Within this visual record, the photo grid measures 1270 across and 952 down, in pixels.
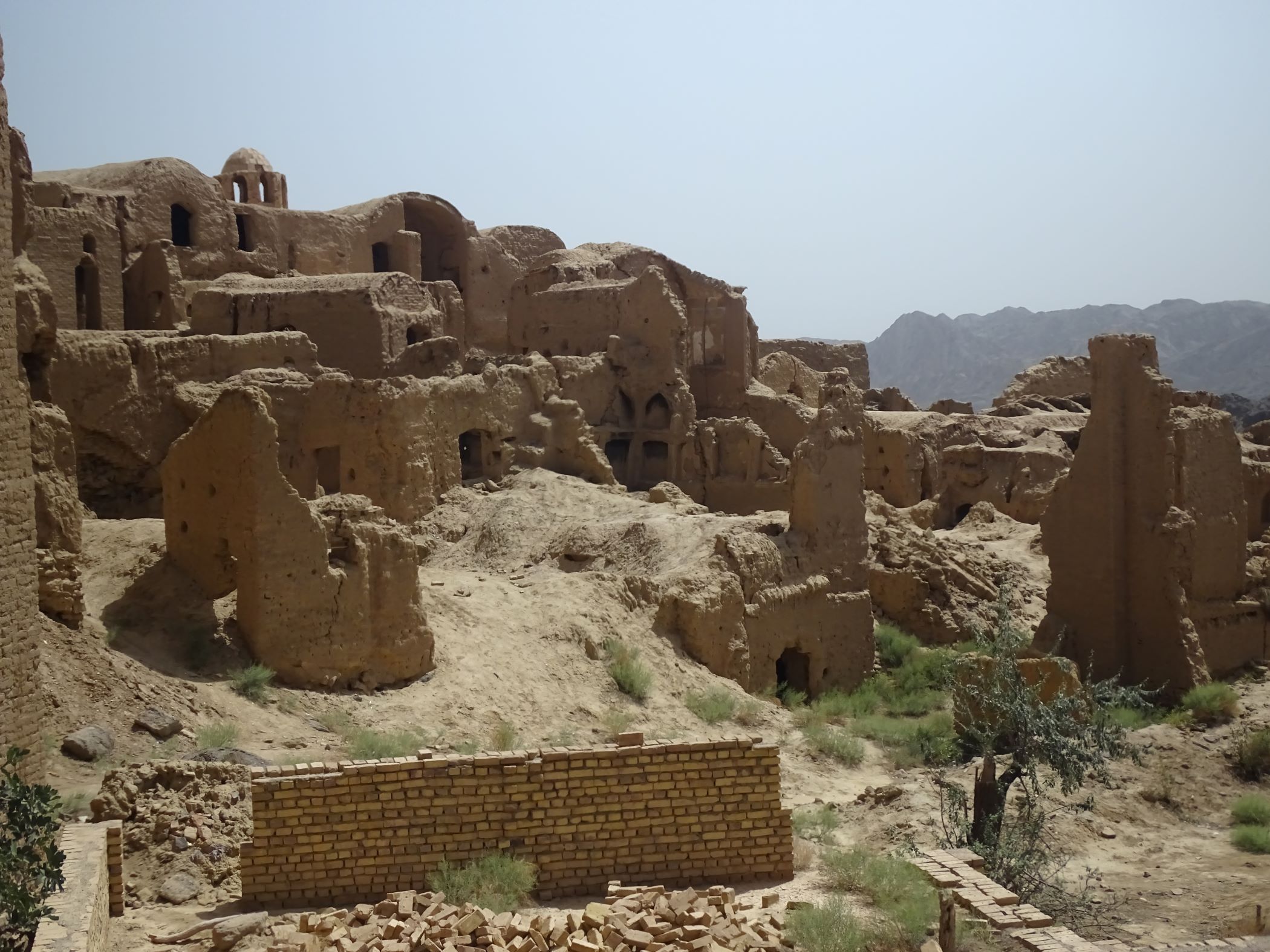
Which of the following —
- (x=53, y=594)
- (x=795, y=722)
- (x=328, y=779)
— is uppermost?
(x=53, y=594)

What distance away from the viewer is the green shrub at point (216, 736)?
1153cm

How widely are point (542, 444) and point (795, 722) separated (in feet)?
25.3

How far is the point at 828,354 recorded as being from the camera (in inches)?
1499

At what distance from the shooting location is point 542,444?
21.8m

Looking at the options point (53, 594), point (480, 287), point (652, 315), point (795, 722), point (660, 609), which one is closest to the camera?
point (53, 594)

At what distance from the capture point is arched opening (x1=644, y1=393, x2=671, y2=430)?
25.2 meters

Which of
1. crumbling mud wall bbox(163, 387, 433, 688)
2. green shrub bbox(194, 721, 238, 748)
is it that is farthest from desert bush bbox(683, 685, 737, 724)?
green shrub bbox(194, 721, 238, 748)

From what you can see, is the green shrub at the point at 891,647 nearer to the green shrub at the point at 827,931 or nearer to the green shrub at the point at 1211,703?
the green shrub at the point at 1211,703

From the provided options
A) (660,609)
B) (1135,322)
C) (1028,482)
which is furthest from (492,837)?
(1135,322)

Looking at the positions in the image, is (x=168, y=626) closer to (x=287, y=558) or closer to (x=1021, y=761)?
(x=287, y=558)

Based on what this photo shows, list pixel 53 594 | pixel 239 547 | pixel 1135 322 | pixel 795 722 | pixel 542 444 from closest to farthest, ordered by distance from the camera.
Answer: pixel 53 594 → pixel 239 547 → pixel 795 722 → pixel 542 444 → pixel 1135 322

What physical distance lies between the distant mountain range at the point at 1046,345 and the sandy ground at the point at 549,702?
3149 inches

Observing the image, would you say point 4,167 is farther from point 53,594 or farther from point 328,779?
point 328,779

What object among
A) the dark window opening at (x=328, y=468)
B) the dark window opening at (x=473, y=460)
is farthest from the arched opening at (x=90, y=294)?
the dark window opening at (x=473, y=460)
